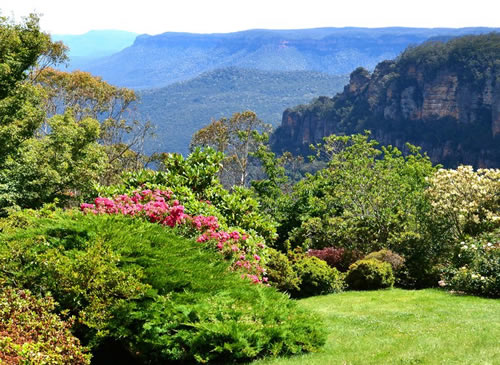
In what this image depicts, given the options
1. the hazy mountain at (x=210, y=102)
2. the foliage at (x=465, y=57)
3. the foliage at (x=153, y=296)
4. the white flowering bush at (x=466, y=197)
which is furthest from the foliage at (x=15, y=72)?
the hazy mountain at (x=210, y=102)

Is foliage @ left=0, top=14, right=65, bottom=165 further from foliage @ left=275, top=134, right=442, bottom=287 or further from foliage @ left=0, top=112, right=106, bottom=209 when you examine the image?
foliage @ left=275, top=134, right=442, bottom=287

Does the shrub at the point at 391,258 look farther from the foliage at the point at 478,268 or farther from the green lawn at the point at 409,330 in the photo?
the green lawn at the point at 409,330

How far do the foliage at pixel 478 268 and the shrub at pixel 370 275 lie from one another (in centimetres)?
160

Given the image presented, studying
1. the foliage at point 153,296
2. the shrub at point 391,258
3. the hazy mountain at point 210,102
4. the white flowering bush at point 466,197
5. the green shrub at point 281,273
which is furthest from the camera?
the hazy mountain at point 210,102

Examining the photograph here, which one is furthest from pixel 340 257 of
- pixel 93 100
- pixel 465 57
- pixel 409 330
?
pixel 465 57

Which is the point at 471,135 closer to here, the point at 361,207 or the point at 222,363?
the point at 361,207

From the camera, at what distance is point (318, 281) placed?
1477 centimetres

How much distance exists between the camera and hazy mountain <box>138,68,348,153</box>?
150625 mm

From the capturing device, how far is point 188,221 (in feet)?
31.6

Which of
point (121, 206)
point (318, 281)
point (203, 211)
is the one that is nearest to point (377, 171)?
point (318, 281)

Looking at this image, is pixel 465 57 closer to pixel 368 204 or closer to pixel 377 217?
pixel 368 204

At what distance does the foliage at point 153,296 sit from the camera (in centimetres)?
624

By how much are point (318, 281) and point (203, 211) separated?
5586mm

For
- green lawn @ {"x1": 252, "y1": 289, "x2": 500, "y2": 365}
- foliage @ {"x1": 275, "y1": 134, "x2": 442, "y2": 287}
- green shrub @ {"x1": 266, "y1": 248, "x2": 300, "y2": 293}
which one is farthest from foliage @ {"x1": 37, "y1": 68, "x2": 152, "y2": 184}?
green lawn @ {"x1": 252, "y1": 289, "x2": 500, "y2": 365}
